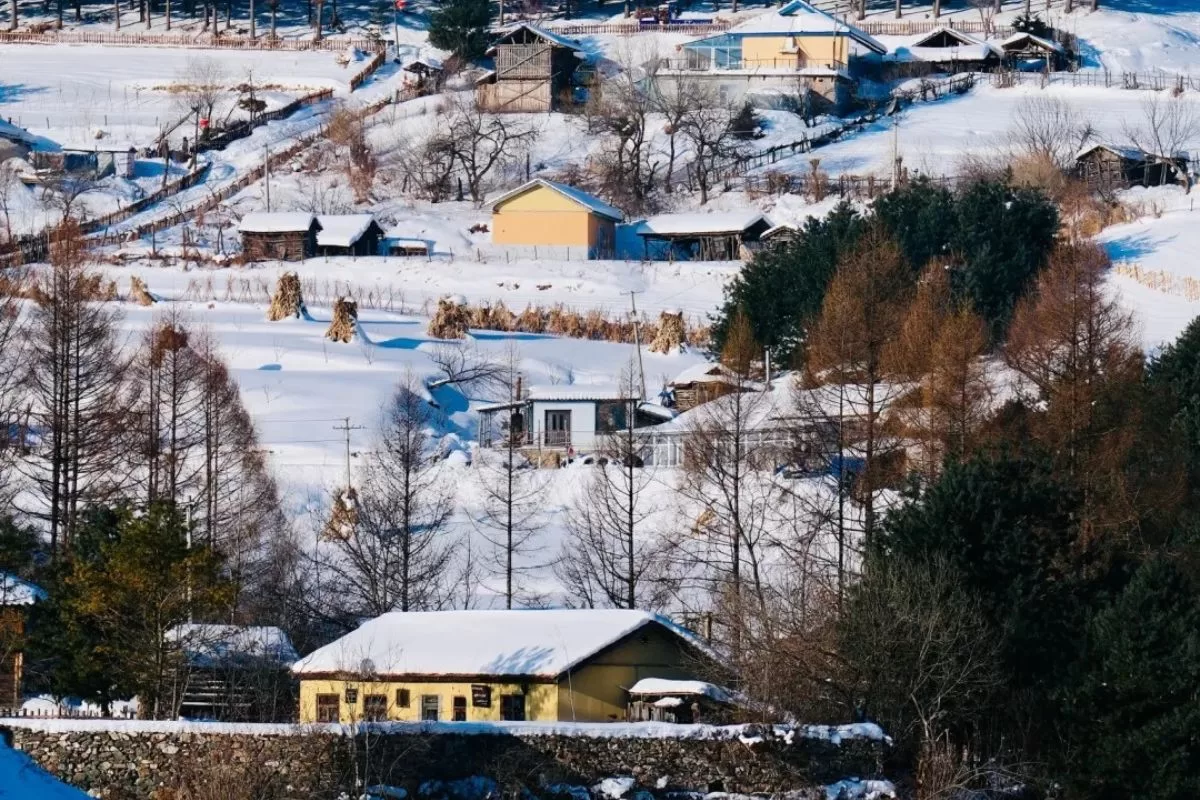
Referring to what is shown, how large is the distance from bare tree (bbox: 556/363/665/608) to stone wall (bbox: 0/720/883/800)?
33.5ft

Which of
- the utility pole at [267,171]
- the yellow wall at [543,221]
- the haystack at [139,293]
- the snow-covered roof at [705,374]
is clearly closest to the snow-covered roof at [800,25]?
the utility pole at [267,171]

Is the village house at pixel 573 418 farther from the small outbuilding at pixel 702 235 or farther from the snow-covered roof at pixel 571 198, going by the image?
the snow-covered roof at pixel 571 198

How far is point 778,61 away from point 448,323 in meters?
28.5

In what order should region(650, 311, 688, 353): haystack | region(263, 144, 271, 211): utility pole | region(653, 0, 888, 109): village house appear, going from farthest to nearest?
region(653, 0, 888, 109): village house, region(263, 144, 271, 211): utility pole, region(650, 311, 688, 353): haystack

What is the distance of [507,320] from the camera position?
5775 cm

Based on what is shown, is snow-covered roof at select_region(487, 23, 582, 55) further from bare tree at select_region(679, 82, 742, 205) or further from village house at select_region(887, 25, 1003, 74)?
village house at select_region(887, 25, 1003, 74)

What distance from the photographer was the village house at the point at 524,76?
81125mm

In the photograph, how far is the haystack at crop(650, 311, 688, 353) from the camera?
54375 mm

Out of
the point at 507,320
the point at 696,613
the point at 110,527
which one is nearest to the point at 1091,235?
the point at 507,320

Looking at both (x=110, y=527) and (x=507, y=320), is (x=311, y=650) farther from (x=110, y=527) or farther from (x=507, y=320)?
(x=507, y=320)

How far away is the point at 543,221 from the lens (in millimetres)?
66750

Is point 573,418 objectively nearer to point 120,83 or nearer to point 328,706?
point 328,706

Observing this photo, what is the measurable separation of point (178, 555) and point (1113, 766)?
11174 millimetres

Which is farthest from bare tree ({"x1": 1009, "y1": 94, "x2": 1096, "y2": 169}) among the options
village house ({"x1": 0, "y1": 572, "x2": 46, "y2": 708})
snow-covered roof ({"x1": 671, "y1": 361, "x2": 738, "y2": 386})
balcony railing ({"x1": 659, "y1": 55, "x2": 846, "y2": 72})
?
village house ({"x1": 0, "y1": 572, "x2": 46, "y2": 708})
